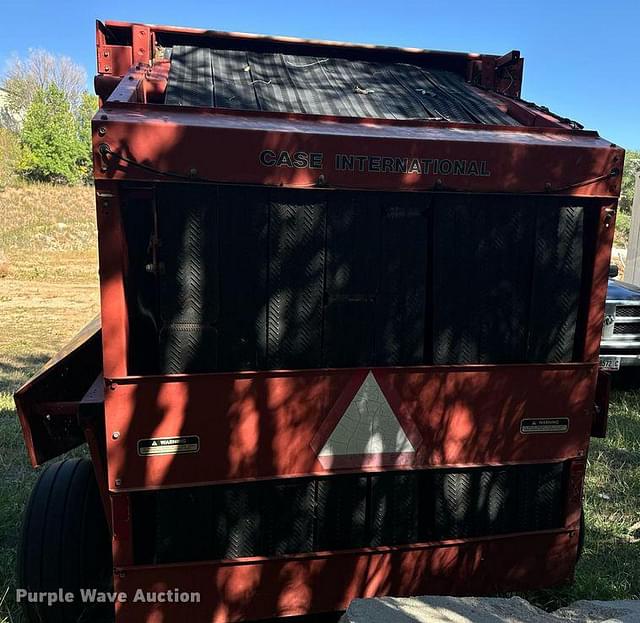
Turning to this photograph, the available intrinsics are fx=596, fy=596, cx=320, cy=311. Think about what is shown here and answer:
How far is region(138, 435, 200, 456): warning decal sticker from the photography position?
2.64 m

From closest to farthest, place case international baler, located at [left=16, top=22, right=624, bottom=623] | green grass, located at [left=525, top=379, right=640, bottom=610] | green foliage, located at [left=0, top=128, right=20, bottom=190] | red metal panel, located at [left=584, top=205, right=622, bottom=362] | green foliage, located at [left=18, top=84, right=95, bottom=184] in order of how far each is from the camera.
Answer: case international baler, located at [left=16, top=22, right=624, bottom=623], red metal panel, located at [left=584, top=205, right=622, bottom=362], green grass, located at [left=525, top=379, right=640, bottom=610], green foliage, located at [left=18, top=84, right=95, bottom=184], green foliage, located at [left=0, top=128, right=20, bottom=190]

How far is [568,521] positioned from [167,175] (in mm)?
2754

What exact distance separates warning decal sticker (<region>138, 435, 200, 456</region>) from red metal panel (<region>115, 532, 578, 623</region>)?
60 cm

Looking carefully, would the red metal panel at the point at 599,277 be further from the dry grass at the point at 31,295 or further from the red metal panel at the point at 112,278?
the dry grass at the point at 31,295

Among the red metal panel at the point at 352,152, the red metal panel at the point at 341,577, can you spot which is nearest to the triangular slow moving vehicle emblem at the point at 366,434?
the red metal panel at the point at 341,577

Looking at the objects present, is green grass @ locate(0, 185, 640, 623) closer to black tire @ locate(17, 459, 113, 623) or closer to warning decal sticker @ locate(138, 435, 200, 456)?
black tire @ locate(17, 459, 113, 623)

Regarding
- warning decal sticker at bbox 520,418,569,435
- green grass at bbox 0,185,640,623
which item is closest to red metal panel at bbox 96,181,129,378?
green grass at bbox 0,185,640,623

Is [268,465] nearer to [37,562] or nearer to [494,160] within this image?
[37,562]

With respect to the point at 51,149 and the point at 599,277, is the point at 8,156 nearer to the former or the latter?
the point at 51,149

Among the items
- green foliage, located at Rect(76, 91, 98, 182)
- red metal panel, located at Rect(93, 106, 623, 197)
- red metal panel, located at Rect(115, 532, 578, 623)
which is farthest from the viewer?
green foliage, located at Rect(76, 91, 98, 182)

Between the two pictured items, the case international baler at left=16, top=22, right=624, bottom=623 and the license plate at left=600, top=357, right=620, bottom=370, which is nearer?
the case international baler at left=16, top=22, right=624, bottom=623

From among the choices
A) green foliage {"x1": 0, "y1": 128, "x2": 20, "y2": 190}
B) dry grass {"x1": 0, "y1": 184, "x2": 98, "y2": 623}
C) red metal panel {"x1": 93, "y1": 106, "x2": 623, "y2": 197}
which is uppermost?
green foliage {"x1": 0, "y1": 128, "x2": 20, "y2": 190}

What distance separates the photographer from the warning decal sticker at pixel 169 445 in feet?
8.65

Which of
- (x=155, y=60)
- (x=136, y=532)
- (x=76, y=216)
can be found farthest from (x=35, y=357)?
(x=76, y=216)
